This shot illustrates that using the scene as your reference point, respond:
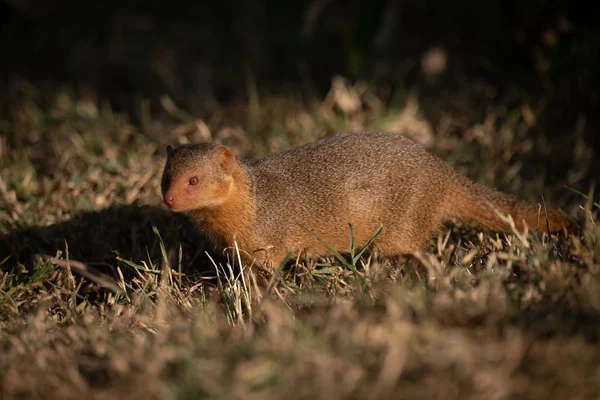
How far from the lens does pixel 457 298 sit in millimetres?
2457

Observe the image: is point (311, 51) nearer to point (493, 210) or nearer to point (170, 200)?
point (493, 210)

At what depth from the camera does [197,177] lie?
343 centimetres

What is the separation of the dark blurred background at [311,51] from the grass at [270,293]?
0.43m

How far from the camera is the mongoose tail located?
3.53 meters

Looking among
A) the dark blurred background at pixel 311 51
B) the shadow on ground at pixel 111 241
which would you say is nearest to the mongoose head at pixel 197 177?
the shadow on ground at pixel 111 241

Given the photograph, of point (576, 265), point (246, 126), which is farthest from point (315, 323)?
point (246, 126)

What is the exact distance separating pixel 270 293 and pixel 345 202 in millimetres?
791

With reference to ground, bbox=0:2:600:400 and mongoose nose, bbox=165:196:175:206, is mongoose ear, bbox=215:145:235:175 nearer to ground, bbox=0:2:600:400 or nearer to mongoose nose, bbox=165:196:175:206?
mongoose nose, bbox=165:196:175:206

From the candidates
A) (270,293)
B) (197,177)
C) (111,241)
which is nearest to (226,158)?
(197,177)

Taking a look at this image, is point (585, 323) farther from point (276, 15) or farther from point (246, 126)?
point (276, 15)

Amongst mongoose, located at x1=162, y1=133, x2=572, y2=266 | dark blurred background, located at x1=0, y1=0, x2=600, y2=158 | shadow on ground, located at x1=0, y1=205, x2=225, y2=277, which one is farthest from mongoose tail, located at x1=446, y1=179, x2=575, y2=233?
dark blurred background, located at x1=0, y1=0, x2=600, y2=158

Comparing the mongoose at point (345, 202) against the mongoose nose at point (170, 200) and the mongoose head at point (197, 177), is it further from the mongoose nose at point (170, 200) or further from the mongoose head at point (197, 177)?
the mongoose nose at point (170, 200)

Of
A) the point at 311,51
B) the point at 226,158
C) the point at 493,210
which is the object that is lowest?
the point at 493,210

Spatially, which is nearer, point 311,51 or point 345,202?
point 345,202
